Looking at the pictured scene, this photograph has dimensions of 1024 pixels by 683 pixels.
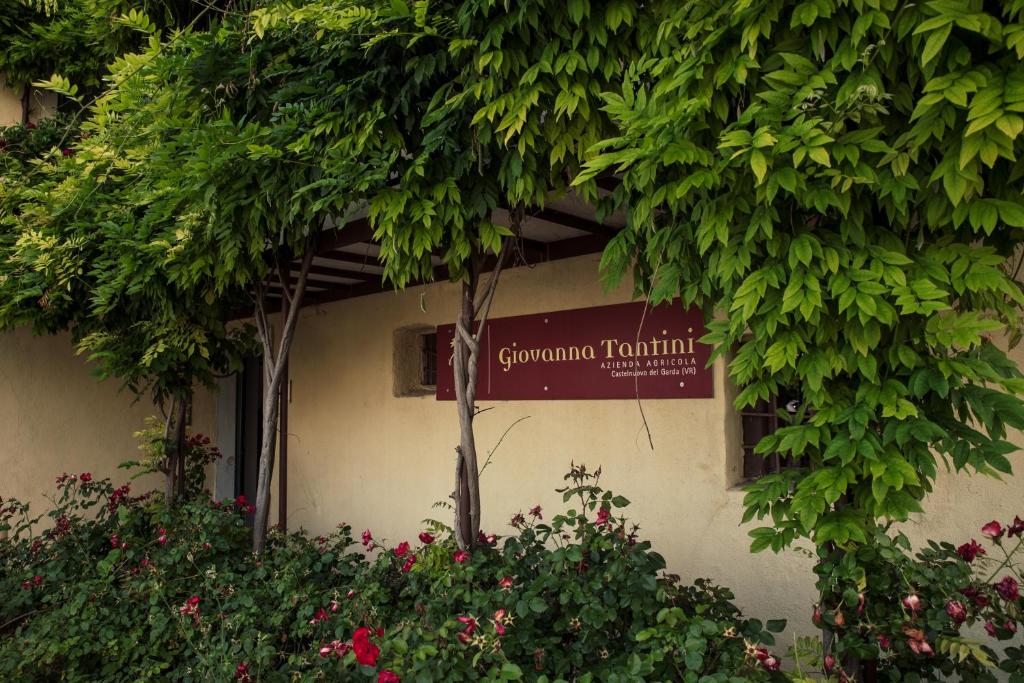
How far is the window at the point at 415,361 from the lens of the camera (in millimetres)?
5852

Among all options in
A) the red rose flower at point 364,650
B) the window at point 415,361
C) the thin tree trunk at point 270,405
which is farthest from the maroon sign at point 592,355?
the red rose flower at point 364,650

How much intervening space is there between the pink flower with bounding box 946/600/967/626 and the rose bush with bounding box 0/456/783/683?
1.59 ft

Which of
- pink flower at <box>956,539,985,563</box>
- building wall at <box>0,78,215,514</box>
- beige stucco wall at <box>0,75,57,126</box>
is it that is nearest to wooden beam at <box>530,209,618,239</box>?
pink flower at <box>956,539,985,563</box>

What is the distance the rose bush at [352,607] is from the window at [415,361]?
1.93 meters

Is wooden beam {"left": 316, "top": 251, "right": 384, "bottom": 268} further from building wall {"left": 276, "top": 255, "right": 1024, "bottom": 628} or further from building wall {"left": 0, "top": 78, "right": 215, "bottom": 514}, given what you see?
building wall {"left": 0, "top": 78, "right": 215, "bottom": 514}

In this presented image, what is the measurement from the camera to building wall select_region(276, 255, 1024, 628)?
3.61m

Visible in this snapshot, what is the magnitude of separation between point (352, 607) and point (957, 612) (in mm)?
2199

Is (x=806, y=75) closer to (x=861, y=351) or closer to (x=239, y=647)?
(x=861, y=351)

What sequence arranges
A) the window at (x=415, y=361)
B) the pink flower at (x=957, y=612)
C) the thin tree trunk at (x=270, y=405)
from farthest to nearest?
the window at (x=415, y=361) → the thin tree trunk at (x=270, y=405) → the pink flower at (x=957, y=612)

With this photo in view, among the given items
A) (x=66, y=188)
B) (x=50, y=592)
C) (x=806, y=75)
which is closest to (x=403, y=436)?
(x=50, y=592)

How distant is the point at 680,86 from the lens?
1944mm

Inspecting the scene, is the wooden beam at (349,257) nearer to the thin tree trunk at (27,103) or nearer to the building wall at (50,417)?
the building wall at (50,417)

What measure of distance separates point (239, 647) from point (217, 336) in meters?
2.47

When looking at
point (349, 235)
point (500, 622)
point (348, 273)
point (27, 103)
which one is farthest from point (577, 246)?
point (27, 103)
